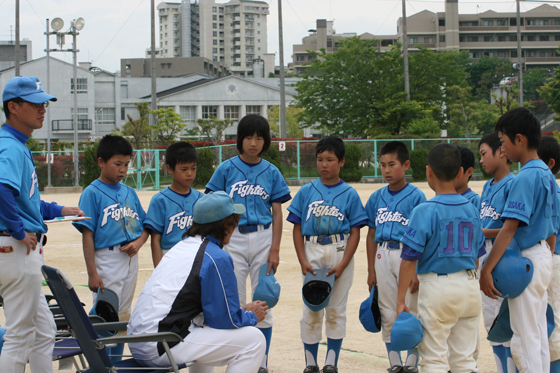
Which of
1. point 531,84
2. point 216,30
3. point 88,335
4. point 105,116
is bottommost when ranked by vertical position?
point 88,335

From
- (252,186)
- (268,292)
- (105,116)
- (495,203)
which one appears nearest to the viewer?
(268,292)

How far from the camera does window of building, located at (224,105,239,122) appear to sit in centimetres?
7194

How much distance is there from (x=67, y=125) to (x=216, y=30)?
76.9 meters

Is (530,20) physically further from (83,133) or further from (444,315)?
(444,315)

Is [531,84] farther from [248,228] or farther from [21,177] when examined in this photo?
[21,177]

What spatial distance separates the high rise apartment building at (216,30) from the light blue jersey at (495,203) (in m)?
132

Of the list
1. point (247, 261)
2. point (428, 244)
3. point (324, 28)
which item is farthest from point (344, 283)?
point (324, 28)

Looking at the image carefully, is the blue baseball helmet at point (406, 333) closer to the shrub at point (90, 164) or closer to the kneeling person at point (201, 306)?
the kneeling person at point (201, 306)

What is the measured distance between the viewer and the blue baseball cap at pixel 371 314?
409 cm

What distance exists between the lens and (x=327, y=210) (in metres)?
4.45

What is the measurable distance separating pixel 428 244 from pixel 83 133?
67935mm

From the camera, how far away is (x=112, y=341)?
285 centimetres

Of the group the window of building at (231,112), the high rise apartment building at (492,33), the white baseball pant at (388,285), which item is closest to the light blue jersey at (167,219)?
the white baseball pant at (388,285)

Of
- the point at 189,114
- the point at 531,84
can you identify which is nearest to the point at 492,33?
the point at 531,84
